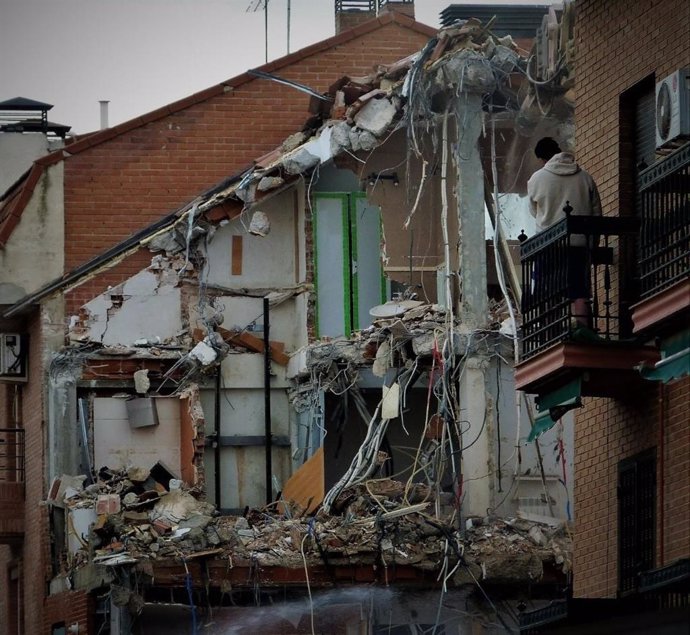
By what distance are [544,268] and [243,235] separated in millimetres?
12596

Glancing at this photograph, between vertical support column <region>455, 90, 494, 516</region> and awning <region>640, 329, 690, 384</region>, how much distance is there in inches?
446

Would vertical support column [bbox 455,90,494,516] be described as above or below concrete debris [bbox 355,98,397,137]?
below

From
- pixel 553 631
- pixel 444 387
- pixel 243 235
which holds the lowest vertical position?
pixel 553 631

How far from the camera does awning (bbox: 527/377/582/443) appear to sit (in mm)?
21453

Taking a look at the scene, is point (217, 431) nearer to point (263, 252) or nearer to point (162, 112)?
point (263, 252)

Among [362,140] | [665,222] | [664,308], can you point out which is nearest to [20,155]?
[362,140]

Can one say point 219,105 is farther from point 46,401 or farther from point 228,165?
point 46,401

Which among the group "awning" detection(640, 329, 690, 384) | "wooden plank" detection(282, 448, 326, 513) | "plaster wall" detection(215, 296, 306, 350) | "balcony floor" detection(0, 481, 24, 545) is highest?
"plaster wall" detection(215, 296, 306, 350)

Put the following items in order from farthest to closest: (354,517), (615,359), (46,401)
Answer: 1. (46,401)
2. (354,517)
3. (615,359)

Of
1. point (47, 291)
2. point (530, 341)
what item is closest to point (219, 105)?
point (47, 291)

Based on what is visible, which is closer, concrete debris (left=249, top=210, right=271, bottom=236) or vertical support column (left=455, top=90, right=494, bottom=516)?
vertical support column (left=455, top=90, right=494, bottom=516)

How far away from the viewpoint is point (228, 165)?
3556 centimetres

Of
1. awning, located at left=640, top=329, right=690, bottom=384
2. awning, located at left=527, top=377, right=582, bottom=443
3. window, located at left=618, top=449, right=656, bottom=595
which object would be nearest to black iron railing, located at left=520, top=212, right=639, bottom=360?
awning, located at left=527, top=377, right=582, bottom=443

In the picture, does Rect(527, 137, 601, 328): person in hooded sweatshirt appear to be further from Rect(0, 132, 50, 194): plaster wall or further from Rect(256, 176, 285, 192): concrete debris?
Rect(0, 132, 50, 194): plaster wall
